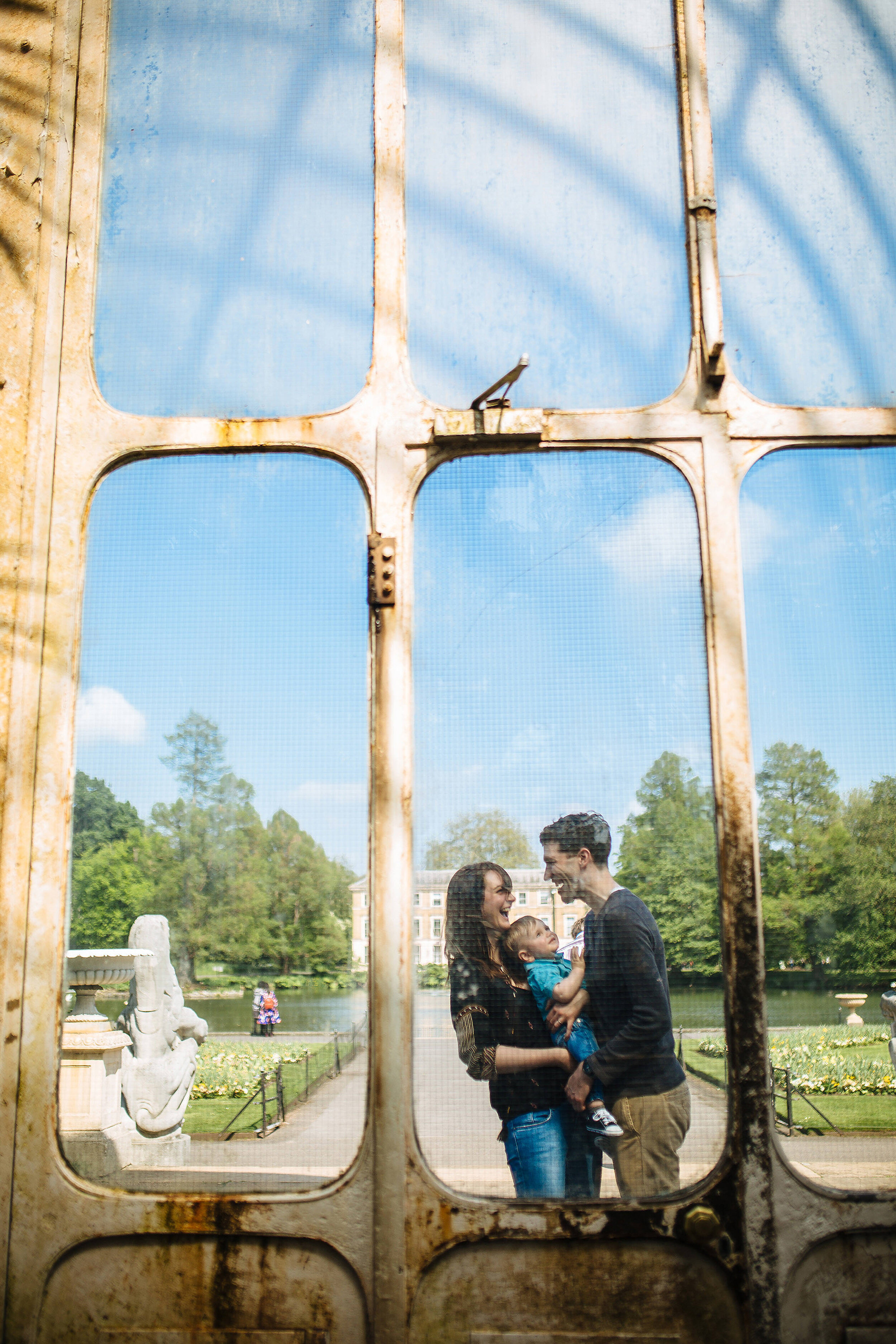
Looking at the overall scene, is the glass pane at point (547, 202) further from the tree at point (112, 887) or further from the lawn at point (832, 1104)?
the lawn at point (832, 1104)

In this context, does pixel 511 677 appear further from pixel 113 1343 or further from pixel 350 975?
pixel 113 1343

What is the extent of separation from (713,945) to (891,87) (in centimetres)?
228

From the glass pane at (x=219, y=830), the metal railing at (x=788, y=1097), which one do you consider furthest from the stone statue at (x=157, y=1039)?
the metal railing at (x=788, y=1097)

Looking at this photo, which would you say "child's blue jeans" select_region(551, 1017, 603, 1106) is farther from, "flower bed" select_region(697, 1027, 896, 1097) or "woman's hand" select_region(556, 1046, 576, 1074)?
"flower bed" select_region(697, 1027, 896, 1097)

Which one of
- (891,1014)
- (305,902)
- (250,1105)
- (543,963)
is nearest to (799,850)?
(891,1014)

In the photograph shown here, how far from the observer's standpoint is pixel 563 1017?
1.99 metres

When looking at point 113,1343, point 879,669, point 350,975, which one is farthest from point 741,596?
point 113,1343

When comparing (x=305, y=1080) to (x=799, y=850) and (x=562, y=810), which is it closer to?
(x=562, y=810)

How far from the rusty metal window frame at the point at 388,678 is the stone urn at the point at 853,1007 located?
190 mm

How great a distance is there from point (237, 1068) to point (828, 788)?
151 centimetres

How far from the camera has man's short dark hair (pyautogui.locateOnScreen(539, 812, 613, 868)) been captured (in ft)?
6.72

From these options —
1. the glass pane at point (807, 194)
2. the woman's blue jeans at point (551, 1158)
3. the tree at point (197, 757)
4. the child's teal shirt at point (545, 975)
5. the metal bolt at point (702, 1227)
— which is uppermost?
the glass pane at point (807, 194)

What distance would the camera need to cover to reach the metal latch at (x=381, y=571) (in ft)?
6.98

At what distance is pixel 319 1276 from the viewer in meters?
1.95
